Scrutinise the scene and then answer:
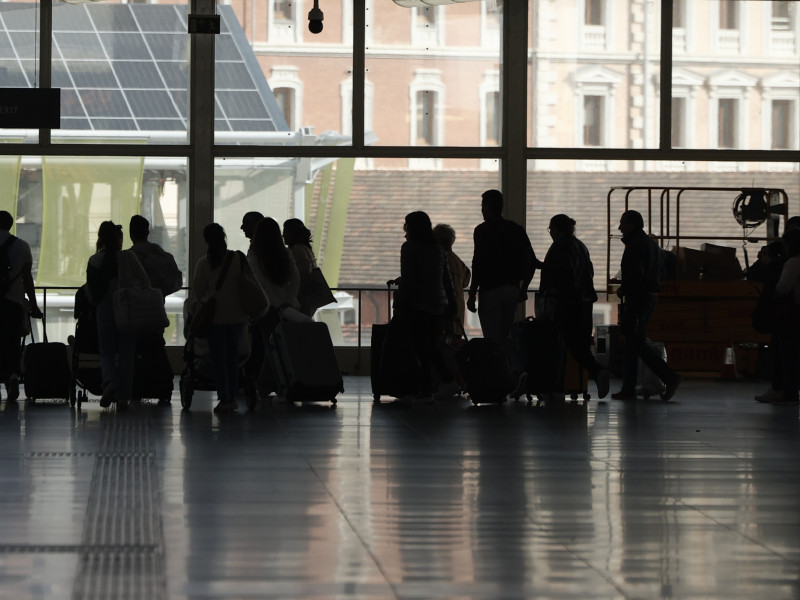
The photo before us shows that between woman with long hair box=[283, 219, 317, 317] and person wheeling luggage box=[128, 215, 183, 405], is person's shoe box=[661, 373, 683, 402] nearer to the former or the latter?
woman with long hair box=[283, 219, 317, 317]

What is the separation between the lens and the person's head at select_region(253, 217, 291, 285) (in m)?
10.9

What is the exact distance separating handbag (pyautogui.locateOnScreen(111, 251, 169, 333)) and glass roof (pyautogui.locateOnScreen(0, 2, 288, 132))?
17.8 ft

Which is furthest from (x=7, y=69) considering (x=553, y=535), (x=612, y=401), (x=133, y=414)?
(x=553, y=535)

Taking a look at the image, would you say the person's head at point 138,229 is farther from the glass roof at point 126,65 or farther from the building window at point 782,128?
the building window at point 782,128

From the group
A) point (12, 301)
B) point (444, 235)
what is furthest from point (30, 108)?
point (444, 235)

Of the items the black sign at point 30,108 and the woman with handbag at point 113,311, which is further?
the black sign at point 30,108

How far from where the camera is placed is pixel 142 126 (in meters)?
15.7

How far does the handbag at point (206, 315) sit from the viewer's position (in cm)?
1009

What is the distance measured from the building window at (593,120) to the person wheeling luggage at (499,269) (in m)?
4.93

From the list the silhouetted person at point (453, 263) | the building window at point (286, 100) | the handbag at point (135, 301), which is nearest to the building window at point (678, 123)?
the silhouetted person at point (453, 263)

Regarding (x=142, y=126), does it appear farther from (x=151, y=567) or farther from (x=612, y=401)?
(x=151, y=567)

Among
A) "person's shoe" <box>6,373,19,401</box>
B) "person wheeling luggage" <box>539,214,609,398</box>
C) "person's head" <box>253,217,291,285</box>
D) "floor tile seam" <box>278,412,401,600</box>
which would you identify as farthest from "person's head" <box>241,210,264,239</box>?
"floor tile seam" <box>278,412,401,600</box>

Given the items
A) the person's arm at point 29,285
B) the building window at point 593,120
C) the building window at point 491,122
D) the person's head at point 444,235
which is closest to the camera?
the person's arm at point 29,285

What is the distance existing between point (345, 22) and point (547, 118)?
8.27ft
